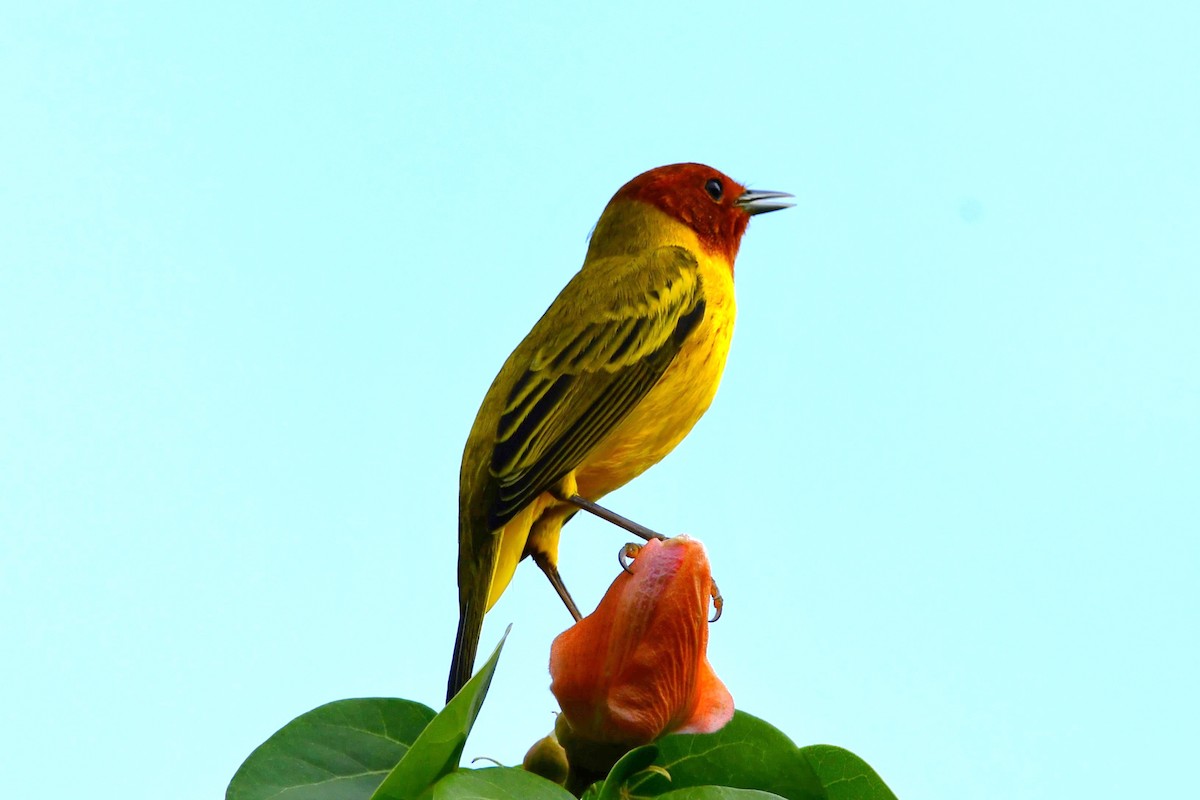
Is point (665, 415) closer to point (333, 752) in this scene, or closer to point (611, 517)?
point (611, 517)

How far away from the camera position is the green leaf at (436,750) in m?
2.02

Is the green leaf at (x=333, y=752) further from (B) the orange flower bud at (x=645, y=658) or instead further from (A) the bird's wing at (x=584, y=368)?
(A) the bird's wing at (x=584, y=368)

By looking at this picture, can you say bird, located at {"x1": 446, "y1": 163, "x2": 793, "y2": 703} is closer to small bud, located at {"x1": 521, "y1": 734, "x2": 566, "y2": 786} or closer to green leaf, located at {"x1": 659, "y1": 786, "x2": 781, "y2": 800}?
small bud, located at {"x1": 521, "y1": 734, "x2": 566, "y2": 786}

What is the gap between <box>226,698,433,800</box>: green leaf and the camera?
230 cm

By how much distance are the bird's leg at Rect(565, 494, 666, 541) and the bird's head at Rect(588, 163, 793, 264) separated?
1.48 meters

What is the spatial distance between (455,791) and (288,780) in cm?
50

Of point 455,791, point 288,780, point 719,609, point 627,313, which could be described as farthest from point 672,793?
point 627,313

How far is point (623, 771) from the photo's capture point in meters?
2.25

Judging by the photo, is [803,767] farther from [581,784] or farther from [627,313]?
[627,313]

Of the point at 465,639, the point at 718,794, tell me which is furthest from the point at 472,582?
the point at 718,794

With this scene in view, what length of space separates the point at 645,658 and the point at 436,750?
48 centimetres

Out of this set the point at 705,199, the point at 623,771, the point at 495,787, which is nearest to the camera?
the point at 495,787

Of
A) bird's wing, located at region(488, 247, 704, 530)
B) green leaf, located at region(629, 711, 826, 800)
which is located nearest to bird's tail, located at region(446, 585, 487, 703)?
bird's wing, located at region(488, 247, 704, 530)

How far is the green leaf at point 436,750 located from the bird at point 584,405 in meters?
1.29
